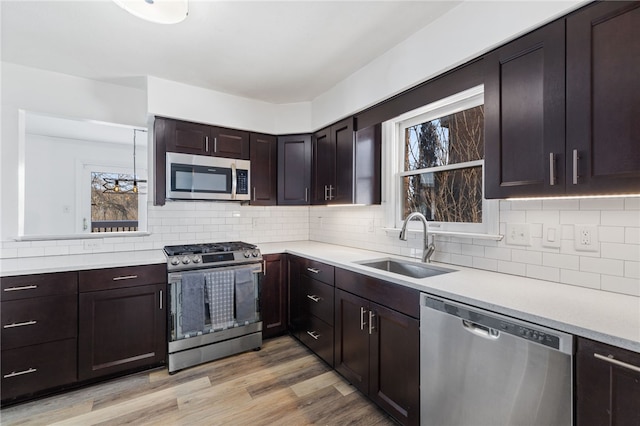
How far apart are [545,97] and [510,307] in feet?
3.24

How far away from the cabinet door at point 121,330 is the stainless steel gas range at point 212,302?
131mm

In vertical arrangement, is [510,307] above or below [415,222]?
below

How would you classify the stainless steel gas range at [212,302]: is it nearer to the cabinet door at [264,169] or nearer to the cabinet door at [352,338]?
the cabinet door at [264,169]

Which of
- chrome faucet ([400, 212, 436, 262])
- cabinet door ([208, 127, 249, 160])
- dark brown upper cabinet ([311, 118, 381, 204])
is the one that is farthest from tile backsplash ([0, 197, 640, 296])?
cabinet door ([208, 127, 249, 160])

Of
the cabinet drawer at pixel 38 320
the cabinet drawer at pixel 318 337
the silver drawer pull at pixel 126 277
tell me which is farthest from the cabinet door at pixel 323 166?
the cabinet drawer at pixel 38 320

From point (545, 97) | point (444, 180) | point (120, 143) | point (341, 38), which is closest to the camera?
point (545, 97)

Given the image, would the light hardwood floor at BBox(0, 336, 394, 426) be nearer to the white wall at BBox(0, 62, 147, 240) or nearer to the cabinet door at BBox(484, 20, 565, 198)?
the white wall at BBox(0, 62, 147, 240)

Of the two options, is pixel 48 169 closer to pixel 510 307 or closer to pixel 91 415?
pixel 91 415

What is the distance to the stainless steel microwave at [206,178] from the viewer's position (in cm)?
275

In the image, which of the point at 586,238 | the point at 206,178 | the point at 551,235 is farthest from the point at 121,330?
the point at 586,238

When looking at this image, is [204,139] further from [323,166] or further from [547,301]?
[547,301]

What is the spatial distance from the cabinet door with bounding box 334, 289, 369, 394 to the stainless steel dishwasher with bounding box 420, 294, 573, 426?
0.48 m

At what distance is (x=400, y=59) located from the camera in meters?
2.15

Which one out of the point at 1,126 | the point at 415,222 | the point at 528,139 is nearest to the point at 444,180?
the point at 415,222
